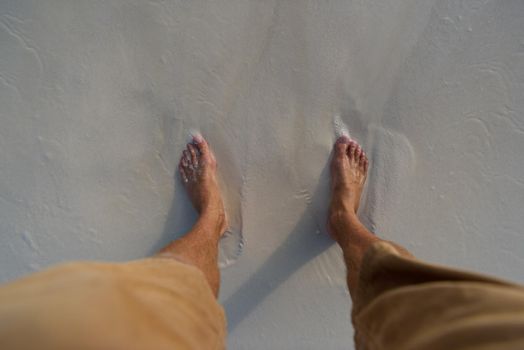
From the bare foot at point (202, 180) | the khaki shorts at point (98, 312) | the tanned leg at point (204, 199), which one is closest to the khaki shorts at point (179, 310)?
the khaki shorts at point (98, 312)

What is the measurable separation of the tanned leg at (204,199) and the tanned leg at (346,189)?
0.40m

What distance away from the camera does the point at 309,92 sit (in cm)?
129

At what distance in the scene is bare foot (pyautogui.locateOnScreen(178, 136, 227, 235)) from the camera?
4.31 ft

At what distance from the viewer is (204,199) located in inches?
52.1

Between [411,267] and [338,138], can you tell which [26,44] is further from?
[411,267]

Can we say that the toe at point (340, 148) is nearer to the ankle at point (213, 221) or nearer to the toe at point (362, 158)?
the toe at point (362, 158)

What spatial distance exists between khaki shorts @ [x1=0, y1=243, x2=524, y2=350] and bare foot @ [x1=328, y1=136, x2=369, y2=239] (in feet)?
1.38

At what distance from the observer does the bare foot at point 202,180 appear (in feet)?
4.31

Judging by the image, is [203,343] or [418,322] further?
[203,343]

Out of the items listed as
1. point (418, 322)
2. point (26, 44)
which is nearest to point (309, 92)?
point (418, 322)

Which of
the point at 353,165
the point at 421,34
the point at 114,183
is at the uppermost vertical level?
the point at 421,34

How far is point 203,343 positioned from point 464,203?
1043 millimetres

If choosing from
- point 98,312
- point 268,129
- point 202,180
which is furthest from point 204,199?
point 98,312

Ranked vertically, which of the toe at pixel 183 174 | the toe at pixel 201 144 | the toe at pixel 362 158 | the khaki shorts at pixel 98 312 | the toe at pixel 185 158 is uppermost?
the khaki shorts at pixel 98 312
